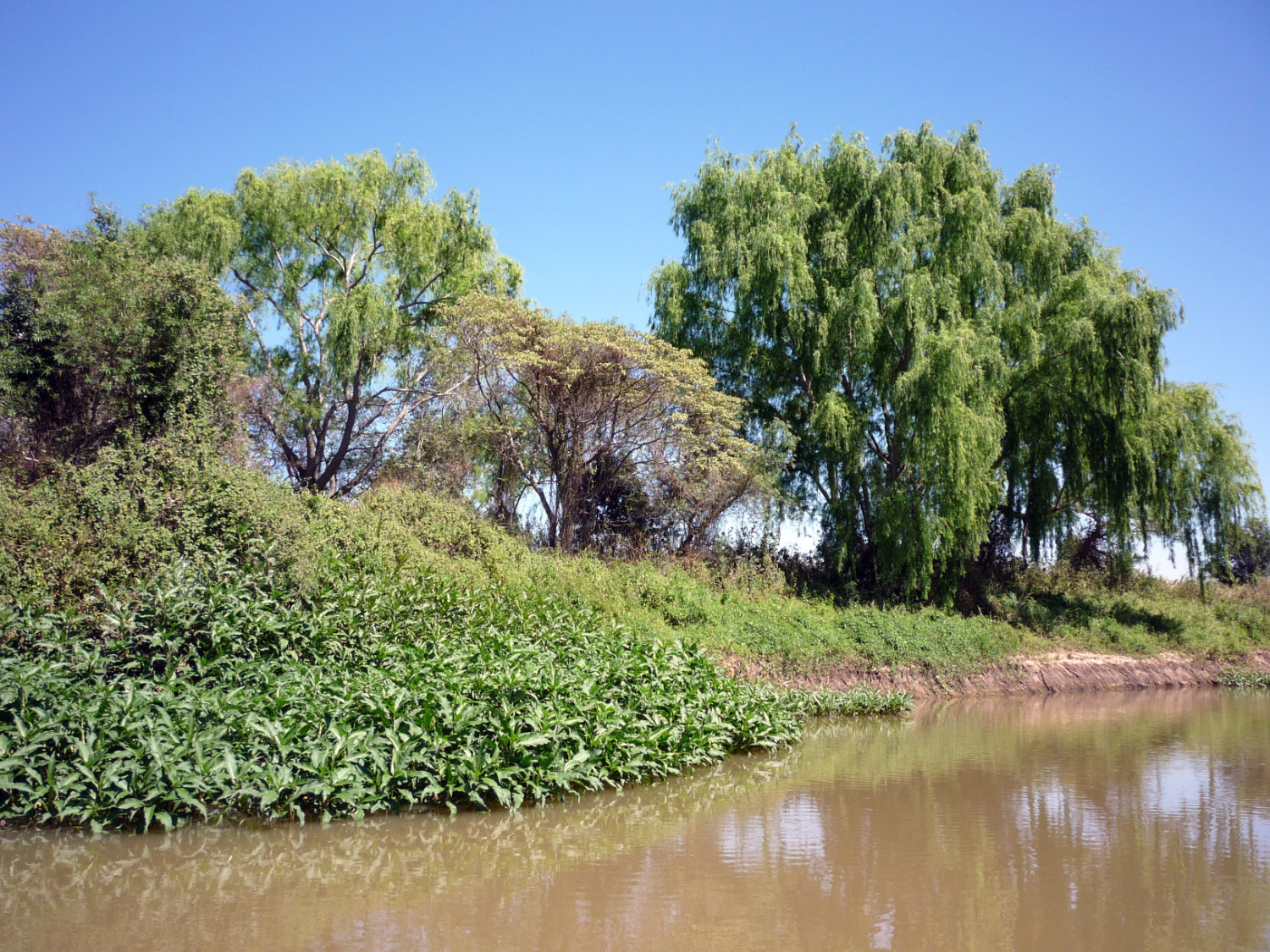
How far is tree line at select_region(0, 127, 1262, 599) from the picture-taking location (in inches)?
713

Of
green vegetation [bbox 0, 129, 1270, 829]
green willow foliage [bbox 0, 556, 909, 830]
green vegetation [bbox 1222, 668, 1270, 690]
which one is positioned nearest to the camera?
green willow foliage [bbox 0, 556, 909, 830]

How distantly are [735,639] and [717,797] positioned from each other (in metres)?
6.13

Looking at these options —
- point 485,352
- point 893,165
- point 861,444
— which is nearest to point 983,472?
point 861,444

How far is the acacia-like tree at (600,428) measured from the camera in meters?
17.7

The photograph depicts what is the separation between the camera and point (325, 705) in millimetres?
6715

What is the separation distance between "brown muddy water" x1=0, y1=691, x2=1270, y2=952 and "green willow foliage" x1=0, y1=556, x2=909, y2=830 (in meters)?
0.28

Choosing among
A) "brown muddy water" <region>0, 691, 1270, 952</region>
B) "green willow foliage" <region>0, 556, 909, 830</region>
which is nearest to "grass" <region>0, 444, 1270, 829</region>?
"green willow foliage" <region>0, 556, 909, 830</region>

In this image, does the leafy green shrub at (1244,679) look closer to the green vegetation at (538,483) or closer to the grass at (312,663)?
the green vegetation at (538,483)

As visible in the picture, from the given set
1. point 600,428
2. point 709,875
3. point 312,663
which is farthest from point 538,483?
point 709,875

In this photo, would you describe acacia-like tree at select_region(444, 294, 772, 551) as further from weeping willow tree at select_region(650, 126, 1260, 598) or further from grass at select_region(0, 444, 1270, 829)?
grass at select_region(0, 444, 1270, 829)

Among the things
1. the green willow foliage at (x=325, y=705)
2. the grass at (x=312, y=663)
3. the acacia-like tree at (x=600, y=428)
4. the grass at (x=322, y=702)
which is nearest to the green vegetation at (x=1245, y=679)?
the grass at (x=312, y=663)

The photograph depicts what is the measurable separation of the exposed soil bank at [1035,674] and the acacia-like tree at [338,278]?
12237mm

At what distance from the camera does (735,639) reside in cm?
1341

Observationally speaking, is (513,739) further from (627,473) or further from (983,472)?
(983,472)
